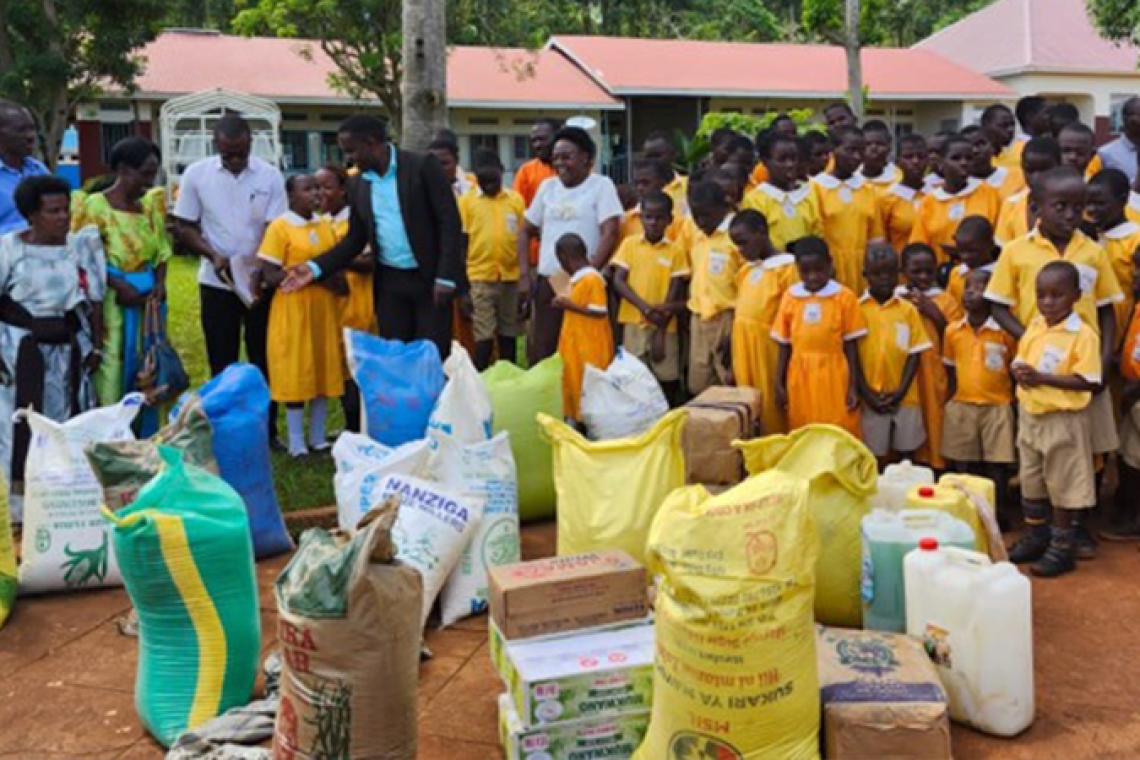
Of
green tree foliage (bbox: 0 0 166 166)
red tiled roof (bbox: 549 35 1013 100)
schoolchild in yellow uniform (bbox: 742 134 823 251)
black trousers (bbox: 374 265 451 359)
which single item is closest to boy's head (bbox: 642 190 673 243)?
schoolchild in yellow uniform (bbox: 742 134 823 251)

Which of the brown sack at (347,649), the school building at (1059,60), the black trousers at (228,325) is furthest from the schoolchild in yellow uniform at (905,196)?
the school building at (1059,60)

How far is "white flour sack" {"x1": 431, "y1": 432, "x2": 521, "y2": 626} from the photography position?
13.6ft

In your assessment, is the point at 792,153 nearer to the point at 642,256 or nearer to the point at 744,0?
the point at 642,256

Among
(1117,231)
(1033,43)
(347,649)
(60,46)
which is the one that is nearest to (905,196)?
(1117,231)

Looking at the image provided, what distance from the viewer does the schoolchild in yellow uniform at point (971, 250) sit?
5.30 meters

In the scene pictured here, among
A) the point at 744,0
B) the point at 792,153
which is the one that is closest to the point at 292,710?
the point at 792,153

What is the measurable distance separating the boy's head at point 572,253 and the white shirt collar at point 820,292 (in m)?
1.27

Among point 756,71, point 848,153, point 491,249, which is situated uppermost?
point 756,71

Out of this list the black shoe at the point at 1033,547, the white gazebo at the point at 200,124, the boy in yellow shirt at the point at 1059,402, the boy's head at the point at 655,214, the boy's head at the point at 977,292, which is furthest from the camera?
the white gazebo at the point at 200,124

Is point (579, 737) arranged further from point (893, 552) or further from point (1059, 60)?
point (1059, 60)

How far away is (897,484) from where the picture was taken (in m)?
4.09

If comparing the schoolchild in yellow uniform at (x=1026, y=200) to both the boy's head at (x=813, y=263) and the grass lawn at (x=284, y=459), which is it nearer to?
the boy's head at (x=813, y=263)

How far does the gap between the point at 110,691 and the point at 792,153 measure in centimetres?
425

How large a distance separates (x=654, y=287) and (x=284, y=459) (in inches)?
87.9
